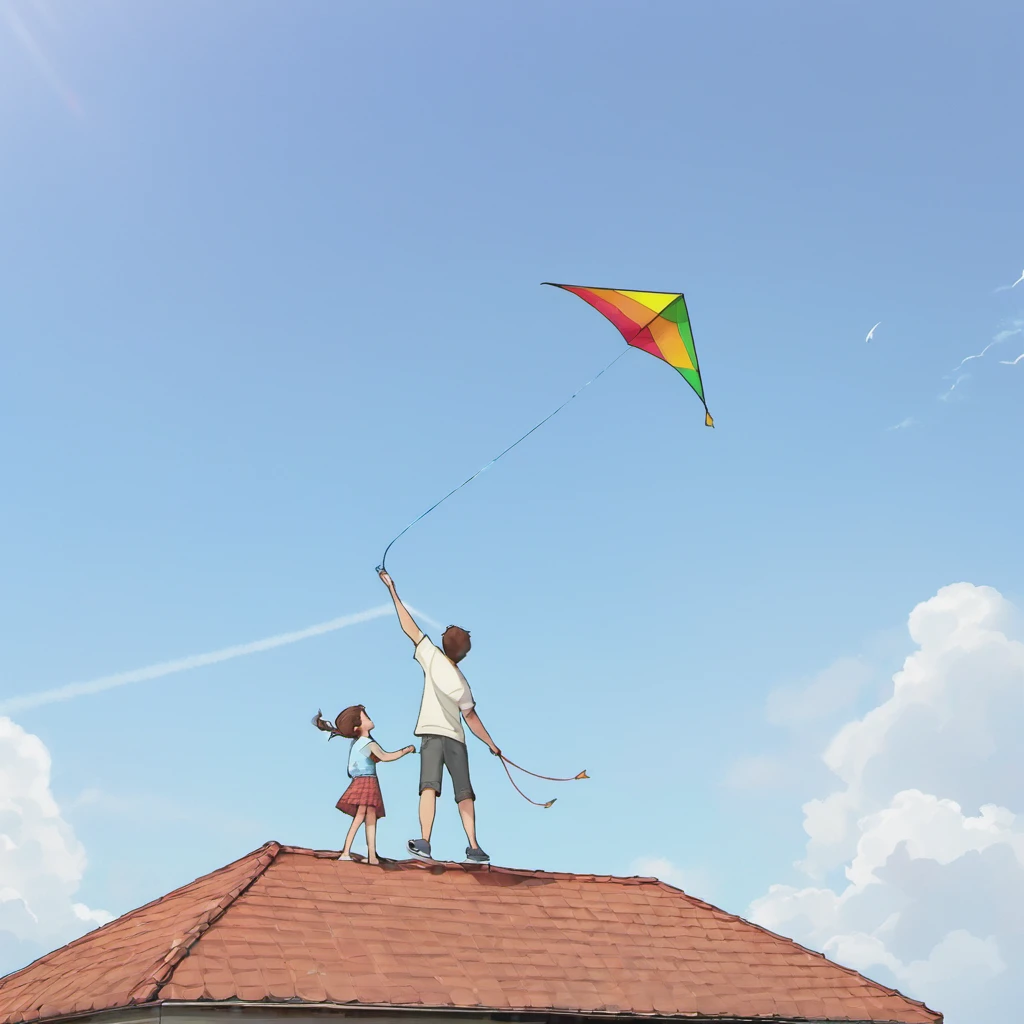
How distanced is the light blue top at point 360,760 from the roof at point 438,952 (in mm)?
1084

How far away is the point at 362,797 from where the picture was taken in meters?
14.3

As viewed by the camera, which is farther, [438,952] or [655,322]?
[655,322]

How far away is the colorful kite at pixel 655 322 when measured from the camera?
1564cm

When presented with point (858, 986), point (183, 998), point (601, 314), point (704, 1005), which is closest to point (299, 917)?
point (183, 998)

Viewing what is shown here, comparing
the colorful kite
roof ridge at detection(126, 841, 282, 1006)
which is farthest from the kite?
roof ridge at detection(126, 841, 282, 1006)

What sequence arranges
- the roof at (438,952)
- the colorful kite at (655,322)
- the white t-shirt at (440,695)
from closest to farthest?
the roof at (438,952)
the white t-shirt at (440,695)
the colorful kite at (655,322)

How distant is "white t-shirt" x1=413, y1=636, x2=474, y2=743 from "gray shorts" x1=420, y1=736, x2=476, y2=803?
88 mm

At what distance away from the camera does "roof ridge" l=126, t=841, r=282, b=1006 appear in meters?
10.0

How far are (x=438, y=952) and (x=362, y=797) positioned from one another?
2566mm

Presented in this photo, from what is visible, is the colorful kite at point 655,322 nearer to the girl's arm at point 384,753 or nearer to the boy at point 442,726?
the boy at point 442,726

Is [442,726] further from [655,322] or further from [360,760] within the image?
[655,322]

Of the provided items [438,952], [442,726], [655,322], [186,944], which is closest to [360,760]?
[442,726]

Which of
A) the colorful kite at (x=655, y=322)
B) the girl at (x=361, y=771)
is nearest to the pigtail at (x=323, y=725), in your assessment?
the girl at (x=361, y=771)

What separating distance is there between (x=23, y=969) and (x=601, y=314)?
1093 cm
